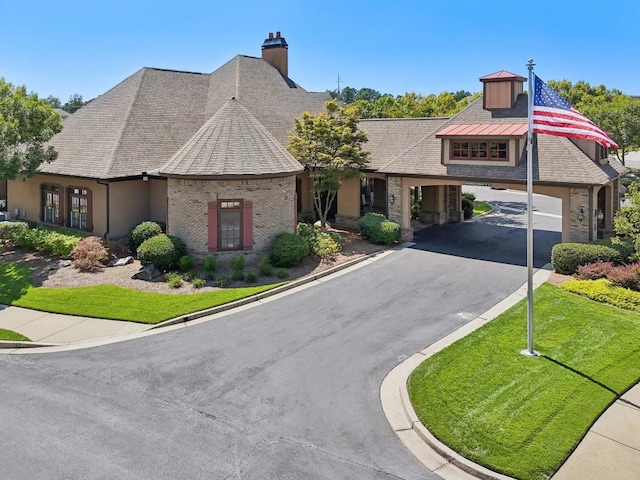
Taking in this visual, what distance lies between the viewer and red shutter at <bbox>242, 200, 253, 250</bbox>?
806 inches

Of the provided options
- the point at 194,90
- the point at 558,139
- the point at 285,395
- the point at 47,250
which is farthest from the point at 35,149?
the point at 558,139

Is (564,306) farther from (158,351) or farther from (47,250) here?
(47,250)

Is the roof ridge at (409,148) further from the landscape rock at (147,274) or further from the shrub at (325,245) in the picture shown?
the landscape rock at (147,274)

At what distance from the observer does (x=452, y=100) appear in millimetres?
50625

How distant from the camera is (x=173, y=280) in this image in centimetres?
1817

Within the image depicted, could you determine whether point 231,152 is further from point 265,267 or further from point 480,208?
point 480,208

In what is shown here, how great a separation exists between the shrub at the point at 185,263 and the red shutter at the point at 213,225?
1147 mm

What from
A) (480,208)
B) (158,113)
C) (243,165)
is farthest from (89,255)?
(480,208)

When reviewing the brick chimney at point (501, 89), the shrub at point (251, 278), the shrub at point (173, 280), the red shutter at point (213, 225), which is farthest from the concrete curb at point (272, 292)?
the brick chimney at point (501, 89)

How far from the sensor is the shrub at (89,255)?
19.8m

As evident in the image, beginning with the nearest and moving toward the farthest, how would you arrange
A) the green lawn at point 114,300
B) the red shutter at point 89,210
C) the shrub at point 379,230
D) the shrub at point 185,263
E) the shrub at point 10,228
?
the green lawn at point 114,300 < the shrub at point 185,263 < the red shutter at point 89,210 < the shrub at point 10,228 < the shrub at point 379,230

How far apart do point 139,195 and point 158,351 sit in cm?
1261

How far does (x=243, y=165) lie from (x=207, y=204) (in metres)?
2.22

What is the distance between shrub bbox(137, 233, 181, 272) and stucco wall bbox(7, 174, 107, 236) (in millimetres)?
4478
